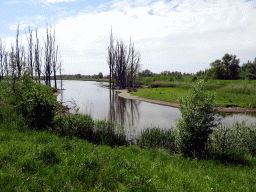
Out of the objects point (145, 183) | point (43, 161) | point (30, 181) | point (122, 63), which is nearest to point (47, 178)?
point (30, 181)

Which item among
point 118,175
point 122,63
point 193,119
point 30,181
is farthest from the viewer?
point 122,63

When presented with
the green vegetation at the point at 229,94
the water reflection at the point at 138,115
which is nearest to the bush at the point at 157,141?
the water reflection at the point at 138,115

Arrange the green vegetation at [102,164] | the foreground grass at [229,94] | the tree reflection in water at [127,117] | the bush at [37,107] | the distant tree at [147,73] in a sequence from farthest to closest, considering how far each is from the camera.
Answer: the distant tree at [147,73], the foreground grass at [229,94], the tree reflection in water at [127,117], the bush at [37,107], the green vegetation at [102,164]

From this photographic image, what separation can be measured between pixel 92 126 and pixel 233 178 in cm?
613

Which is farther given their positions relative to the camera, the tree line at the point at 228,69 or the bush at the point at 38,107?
the tree line at the point at 228,69

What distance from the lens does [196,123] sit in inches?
236

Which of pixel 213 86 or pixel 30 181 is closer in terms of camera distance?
pixel 30 181

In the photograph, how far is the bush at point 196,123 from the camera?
5.88m

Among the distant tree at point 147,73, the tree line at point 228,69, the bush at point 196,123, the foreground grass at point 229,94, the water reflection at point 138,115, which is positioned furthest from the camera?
the distant tree at point 147,73

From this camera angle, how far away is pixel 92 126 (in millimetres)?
8047

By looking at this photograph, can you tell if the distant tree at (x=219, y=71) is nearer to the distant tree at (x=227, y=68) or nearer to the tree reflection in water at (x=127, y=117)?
the distant tree at (x=227, y=68)

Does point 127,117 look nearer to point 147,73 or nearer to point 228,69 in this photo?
point 228,69

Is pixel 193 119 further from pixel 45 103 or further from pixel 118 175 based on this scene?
pixel 45 103

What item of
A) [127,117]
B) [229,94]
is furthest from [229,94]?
[127,117]
